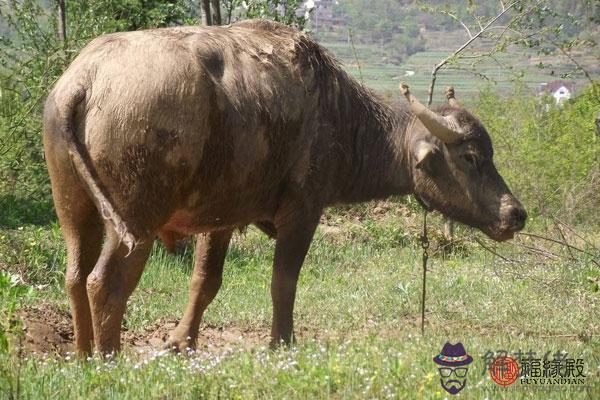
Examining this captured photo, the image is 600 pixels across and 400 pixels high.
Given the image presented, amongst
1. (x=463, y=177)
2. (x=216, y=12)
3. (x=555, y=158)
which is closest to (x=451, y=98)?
(x=463, y=177)

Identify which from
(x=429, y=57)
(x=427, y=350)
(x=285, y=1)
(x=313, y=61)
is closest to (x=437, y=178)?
(x=313, y=61)

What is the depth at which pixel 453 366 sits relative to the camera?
5.15 meters

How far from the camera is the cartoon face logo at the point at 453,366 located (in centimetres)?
480

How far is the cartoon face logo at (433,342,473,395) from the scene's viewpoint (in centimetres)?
480

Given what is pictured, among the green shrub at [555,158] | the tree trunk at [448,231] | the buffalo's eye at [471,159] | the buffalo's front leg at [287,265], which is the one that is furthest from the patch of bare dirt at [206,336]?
the green shrub at [555,158]

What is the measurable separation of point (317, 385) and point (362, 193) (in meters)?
2.78

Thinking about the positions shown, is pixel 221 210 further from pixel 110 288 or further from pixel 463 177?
pixel 463 177

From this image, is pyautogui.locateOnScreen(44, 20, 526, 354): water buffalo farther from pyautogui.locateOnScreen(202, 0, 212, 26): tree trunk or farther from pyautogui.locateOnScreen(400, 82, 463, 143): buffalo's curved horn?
pyautogui.locateOnScreen(202, 0, 212, 26): tree trunk

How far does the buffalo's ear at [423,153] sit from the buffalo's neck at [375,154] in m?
0.14

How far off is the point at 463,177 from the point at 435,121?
1.72 feet

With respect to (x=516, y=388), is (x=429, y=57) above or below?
below

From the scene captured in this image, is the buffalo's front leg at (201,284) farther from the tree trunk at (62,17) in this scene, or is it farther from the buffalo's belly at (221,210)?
the tree trunk at (62,17)

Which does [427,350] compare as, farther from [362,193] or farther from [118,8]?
[118,8]

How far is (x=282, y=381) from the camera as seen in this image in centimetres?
469
